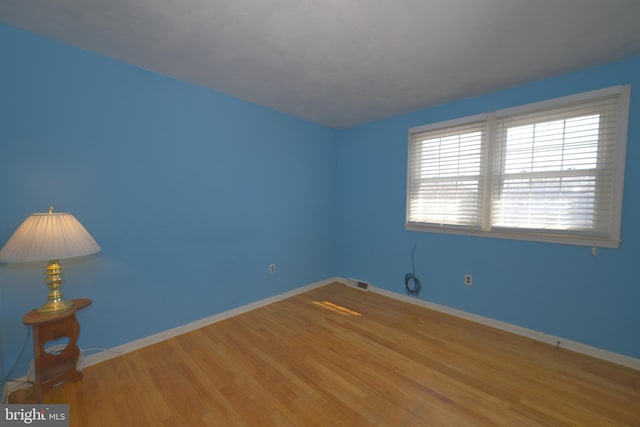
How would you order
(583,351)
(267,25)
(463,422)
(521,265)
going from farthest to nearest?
(521,265) → (583,351) → (267,25) → (463,422)

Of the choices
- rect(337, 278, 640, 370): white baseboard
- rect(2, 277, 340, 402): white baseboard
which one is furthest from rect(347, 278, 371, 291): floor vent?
rect(2, 277, 340, 402): white baseboard

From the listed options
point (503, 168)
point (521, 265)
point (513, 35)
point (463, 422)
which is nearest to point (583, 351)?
point (521, 265)

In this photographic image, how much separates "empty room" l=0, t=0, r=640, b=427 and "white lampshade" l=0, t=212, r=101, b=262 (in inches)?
0.5

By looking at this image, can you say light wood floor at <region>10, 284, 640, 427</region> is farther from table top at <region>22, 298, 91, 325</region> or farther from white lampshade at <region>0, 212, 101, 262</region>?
white lampshade at <region>0, 212, 101, 262</region>

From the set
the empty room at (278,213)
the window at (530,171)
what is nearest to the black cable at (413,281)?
the empty room at (278,213)

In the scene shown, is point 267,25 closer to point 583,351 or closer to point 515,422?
point 515,422

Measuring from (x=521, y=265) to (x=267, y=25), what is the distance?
123 inches

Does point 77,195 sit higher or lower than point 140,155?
lower

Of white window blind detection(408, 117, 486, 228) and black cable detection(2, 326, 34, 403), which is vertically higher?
white window blind detection(408, 117, 486, 228)

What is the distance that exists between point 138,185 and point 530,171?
3.74 meters

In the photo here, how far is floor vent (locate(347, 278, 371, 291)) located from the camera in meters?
3.70

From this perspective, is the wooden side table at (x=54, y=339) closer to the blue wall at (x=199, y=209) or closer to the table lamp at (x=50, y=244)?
the table lamp at (x=50, y=244)

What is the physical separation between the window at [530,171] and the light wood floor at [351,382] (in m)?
1.15

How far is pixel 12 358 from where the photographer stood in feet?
5.58
